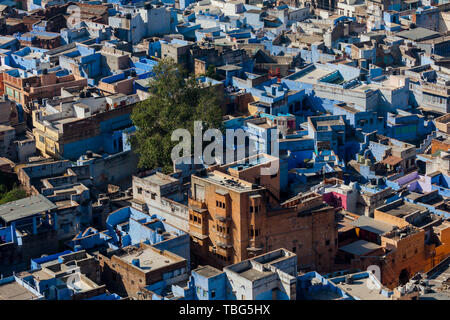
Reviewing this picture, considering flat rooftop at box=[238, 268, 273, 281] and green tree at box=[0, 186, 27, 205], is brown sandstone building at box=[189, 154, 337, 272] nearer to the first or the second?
flat rooftop at box=[238, 268, 273, 281]

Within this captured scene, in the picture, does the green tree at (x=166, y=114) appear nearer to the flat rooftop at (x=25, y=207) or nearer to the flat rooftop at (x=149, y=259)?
the flat rooftop at (x=25, y=207)

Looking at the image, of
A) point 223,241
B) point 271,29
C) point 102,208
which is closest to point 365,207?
point 223,241

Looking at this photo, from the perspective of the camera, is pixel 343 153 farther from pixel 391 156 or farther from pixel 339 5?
pixel 339 5

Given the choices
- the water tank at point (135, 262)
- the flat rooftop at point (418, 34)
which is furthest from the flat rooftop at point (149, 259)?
the flat rooftop at point (418, 34)

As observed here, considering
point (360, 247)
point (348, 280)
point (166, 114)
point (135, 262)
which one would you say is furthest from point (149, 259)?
point (166, 114)

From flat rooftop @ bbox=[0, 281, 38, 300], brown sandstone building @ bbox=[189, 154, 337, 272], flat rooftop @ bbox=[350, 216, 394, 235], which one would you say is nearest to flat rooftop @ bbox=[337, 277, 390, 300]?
brown sandstone building @ bbox=[189, 154, 337, 272]
